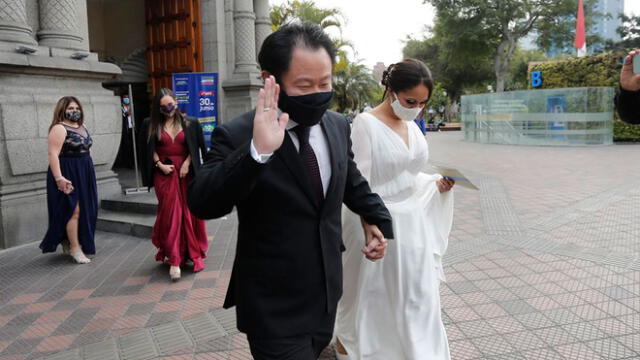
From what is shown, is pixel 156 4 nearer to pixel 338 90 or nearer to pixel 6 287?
pixel 6 287

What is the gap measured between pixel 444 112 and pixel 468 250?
4797 cm

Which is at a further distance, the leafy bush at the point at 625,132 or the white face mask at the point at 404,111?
the leafy bush at the point at 625,132

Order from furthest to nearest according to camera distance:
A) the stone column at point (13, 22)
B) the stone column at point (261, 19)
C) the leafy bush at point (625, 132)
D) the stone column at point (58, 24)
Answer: the leafy bush at point (625, 132), the stone column at point (261, 19), the stone column at point (58, 24), the stone column at point (13, 22)

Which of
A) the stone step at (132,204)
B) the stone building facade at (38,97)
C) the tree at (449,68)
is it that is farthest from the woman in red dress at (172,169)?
the tree at (449,68)

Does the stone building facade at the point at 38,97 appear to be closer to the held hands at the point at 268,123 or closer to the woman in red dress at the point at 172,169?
the woman in red dress at the point at 172,169

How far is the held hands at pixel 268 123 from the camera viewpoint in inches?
57.9

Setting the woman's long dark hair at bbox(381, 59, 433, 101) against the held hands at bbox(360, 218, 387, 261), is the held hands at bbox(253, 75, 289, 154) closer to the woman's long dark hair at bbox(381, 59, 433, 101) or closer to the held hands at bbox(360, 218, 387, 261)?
the held hands at bbox(360, 218, 387, 261)

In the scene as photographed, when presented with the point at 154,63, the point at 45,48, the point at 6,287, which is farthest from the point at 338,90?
the point at 6,287

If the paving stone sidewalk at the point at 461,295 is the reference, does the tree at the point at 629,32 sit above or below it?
above

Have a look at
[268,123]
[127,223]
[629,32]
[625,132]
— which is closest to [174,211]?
[127,223]

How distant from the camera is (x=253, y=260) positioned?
1.77m

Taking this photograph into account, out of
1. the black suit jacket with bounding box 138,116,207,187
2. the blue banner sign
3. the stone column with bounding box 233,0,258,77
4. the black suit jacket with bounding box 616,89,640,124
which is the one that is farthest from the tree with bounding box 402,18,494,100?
the black suit jacket with bounding box 616,89,640,124

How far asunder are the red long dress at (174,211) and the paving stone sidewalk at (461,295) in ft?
0.81

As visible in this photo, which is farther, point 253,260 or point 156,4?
point 156,4
